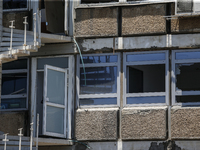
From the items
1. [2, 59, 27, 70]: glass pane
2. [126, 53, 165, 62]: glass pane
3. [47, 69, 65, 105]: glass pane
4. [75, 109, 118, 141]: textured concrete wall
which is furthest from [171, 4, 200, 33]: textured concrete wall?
[2, 59, 27, 70]: glass pane

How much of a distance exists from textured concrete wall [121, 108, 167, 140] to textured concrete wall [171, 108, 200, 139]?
20 cm

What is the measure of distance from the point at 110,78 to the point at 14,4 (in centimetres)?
Answer: 300

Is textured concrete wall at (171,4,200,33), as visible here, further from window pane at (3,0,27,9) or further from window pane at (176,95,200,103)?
window pane at (3,0,27,9)

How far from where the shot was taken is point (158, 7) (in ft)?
42.8

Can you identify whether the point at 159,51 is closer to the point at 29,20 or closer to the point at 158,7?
the point at 158,7

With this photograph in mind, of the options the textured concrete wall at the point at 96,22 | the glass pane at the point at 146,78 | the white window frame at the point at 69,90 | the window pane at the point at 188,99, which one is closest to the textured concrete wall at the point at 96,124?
the white window frame at the point at 69,90

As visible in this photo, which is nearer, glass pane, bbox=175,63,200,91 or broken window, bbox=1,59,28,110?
glass pane, bbox=175,63,200,91

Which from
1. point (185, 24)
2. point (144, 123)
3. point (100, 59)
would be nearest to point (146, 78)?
point (144, 123)

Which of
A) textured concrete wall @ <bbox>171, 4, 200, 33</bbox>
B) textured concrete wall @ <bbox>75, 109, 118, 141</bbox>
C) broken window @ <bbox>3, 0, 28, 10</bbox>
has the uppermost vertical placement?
broken window @ <bbox>3, 0, 28, 10</bbox>

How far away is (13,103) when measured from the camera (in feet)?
45.0

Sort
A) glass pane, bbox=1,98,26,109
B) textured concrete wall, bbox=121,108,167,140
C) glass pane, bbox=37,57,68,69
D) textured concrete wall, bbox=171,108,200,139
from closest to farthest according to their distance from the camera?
textured concrete wall, bbox=171,108,200,139 → textured concrete wall, bbox=121,108,167,140 → glass pane, bbox=37,57,68,69 → glass pane, bbox=1,98,26,109

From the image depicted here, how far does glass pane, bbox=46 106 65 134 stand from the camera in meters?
A: 12.8

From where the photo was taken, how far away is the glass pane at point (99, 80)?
13.2 m

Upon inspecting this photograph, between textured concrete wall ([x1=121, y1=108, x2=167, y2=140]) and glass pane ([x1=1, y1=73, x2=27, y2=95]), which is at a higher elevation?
glass pane ([x1=1, y1=73, x2=27, y2=95])
